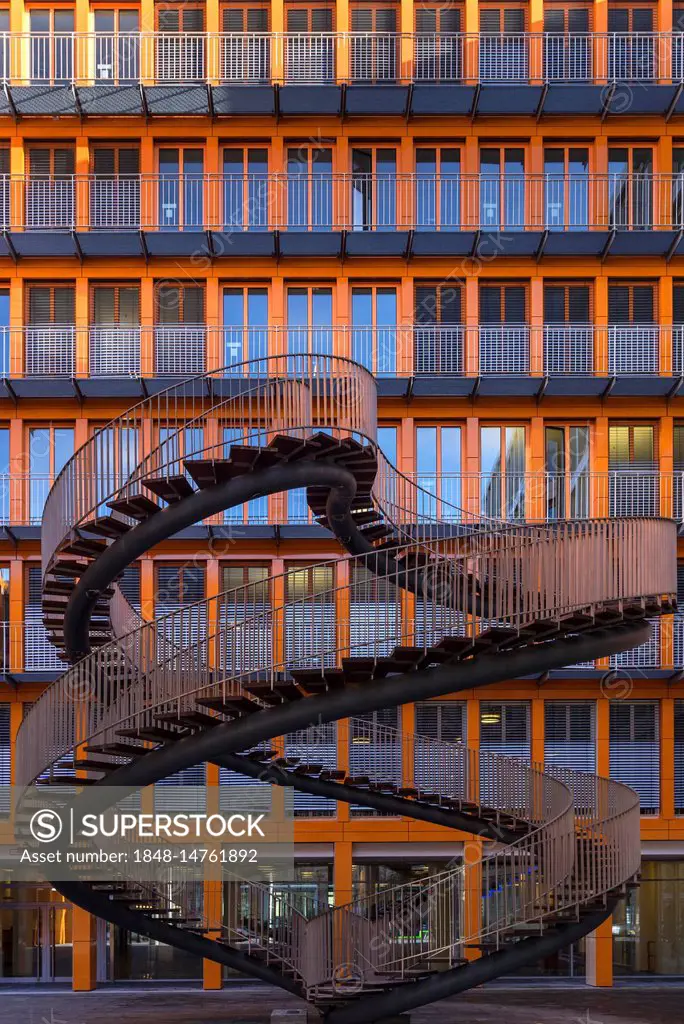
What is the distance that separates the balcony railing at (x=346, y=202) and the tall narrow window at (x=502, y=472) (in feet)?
15.6

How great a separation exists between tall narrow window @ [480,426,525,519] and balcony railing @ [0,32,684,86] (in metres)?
8.24

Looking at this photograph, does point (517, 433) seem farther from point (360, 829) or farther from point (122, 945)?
point (122, 945)

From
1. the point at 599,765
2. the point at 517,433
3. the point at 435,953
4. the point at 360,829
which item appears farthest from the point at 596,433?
the point at 435,953

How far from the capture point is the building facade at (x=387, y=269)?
29969 millimetres

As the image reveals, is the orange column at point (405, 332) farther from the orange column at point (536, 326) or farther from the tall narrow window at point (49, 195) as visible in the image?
the tall narrow window at point (49, 195)

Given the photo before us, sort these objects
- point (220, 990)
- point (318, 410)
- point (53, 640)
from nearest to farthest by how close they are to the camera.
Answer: point (318, 410) → point (53, 640) → point (220, 990)

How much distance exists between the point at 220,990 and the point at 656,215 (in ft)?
65.3

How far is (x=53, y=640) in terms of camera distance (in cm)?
2220

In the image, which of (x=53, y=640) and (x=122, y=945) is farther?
(x=122, y=945)

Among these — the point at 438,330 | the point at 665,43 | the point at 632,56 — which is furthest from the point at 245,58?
the point at 665,43

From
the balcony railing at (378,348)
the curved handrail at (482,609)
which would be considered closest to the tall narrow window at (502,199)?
the balcony railing at (378,348)

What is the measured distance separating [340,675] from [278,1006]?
34.7 feet

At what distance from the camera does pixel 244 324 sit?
31000 millimetres

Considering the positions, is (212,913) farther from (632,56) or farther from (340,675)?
(632,56)
